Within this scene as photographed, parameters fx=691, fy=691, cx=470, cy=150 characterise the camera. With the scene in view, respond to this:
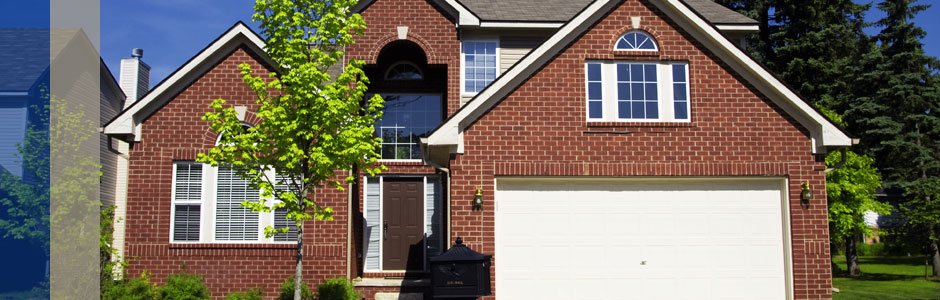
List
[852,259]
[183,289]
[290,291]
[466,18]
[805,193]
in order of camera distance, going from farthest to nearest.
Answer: [852,259]
[466,18]
[290,291]
[183,289]
[805,193]

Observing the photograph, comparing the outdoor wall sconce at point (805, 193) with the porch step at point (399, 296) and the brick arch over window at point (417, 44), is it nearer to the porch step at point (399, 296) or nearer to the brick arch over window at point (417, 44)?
the porch step at point (399, 296)

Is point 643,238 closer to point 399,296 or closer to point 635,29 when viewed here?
point 635,29

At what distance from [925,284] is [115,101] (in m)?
26.9

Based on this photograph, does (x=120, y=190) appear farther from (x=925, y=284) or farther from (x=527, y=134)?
(x=925, y=284)

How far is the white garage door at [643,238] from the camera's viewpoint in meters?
11.6

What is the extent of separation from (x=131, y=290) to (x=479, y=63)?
808 cm

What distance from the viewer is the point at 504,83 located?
11.4 m

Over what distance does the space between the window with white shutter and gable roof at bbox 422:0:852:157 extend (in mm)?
4849

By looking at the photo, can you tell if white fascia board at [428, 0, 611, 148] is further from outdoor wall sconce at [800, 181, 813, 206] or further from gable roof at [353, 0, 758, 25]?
outdoor wall sconce at [800, 181, 813, 206]

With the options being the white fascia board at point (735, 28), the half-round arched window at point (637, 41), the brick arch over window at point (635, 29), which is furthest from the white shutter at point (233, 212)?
the white fascia board at point (735, 28)

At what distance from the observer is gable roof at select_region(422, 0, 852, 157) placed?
445 inches

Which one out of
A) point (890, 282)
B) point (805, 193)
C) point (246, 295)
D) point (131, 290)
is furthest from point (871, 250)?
point (131, 290)

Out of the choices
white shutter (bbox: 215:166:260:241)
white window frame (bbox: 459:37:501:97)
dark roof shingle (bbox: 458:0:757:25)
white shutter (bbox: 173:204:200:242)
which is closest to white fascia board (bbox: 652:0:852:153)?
dark roof shingle (bbox: 458:0:757:25)

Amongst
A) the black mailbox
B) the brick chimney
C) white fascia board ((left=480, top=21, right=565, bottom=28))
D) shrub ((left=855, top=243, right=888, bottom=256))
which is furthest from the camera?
shrub ((left=855, top=243, right=888, bottom=256))
